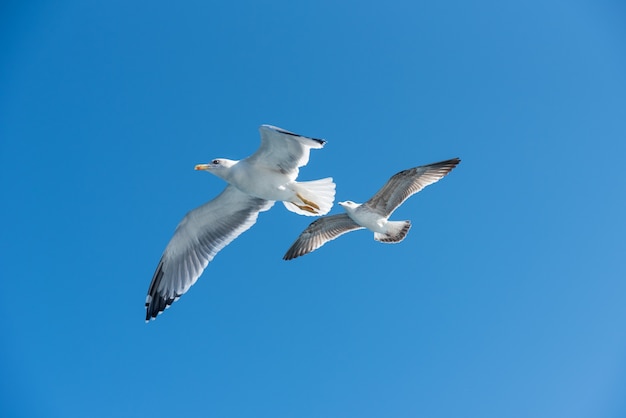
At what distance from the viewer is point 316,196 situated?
7098 mm

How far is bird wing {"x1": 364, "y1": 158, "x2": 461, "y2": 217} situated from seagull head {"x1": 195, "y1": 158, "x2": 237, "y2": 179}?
2.29m

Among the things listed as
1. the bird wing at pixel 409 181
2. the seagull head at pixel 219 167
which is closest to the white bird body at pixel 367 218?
the bird wing at pixel 409 181

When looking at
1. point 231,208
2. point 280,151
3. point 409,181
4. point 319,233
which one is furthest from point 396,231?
point 280,151

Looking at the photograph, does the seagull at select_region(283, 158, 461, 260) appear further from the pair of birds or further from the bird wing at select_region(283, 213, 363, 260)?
the bird wing at select_region(283, 213, 363, 260)

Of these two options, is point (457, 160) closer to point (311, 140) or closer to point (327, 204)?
point (327, 204)

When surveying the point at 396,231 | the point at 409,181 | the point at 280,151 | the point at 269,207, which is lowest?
the point at 396,231

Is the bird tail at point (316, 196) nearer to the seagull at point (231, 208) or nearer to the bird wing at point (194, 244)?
the seagull at point (231, 208)

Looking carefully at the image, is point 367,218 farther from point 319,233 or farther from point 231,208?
point 231,208

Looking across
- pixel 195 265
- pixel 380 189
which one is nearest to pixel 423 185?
pixel 380 189

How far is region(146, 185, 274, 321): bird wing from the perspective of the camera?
304 inches

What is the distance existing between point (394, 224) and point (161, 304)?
321 cm

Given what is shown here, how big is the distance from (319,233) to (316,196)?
2.25 metres

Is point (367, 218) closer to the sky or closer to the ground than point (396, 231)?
closer to the sky

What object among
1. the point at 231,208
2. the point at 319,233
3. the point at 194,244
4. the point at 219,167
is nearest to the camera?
the point at 219,167
